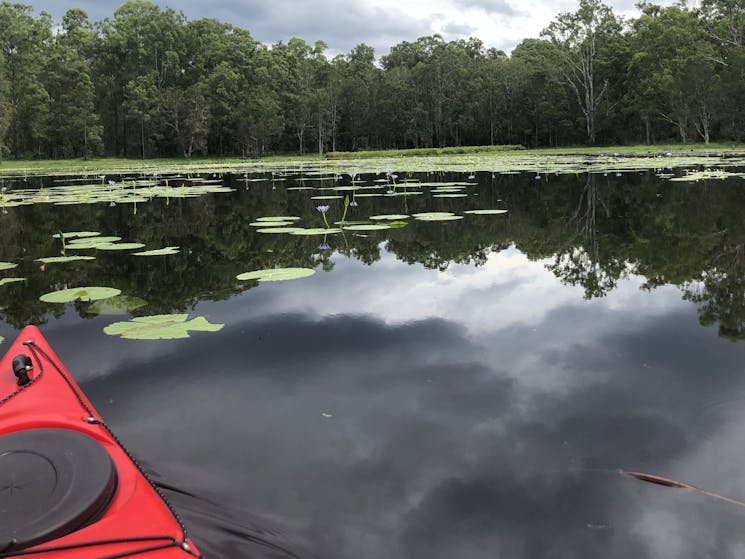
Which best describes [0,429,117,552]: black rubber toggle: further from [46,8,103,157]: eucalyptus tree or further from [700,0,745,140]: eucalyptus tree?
[46,8,103,157]: eucalyptus tree

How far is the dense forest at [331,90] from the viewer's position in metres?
35.0

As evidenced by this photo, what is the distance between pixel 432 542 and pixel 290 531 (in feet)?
1.17

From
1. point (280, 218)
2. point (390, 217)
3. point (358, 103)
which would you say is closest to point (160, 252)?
point (280, 218)

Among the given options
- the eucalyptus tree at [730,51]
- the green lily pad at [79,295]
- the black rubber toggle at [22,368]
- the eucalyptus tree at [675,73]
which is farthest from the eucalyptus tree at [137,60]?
the black rubber toggle at [22,368]

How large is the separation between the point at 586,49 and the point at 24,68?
124 feet

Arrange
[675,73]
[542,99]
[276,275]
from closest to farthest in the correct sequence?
[276,275] < [675,73] < [542,99]

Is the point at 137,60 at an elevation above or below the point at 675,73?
above

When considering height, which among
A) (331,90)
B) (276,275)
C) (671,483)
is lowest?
(671,483)

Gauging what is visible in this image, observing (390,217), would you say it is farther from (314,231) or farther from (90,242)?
(90,242)

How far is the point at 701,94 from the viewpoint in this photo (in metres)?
31.2

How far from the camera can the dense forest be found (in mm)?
35000

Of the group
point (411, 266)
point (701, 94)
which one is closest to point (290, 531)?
point (411, 266)

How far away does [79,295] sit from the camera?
344 centimetres

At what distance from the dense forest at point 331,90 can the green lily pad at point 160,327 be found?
35.3m
